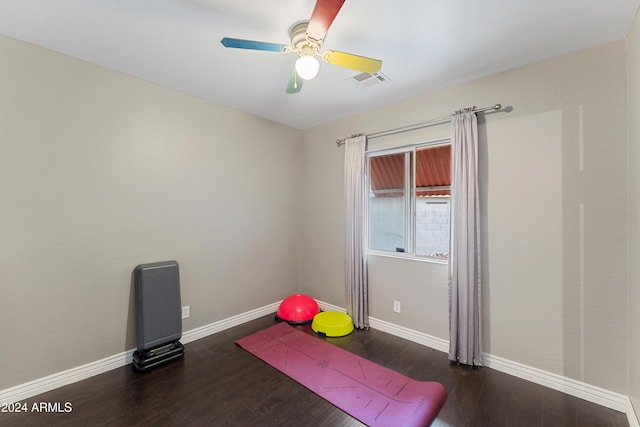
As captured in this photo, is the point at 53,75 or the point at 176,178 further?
the point at 176,178

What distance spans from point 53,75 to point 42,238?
1265mm

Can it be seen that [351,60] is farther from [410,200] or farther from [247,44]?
[410,200]

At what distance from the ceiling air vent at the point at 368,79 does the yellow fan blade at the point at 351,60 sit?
28.2 inches

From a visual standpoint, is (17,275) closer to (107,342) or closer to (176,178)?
(107,342)

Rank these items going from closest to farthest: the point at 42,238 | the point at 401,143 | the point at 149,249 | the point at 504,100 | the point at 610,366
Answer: the point at 610,366 < the point at 42,238 < the point at 504,100 < the point at 149,249 < the point at 401,143

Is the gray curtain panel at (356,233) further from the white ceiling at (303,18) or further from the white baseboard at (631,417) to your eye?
the white baseboard at (631,417)

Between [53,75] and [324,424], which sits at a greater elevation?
[53,75]

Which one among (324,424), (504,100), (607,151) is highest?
(504,100)

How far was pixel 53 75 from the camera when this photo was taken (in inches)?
83.7

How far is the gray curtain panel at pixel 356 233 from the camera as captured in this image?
3.23 m

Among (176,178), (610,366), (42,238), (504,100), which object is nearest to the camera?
(610,366)

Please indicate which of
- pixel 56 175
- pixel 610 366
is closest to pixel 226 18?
pixel 56 175

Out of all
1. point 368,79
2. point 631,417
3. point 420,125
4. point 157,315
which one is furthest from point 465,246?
point 157,315

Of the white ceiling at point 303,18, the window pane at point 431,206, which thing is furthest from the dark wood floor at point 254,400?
the white ceiling at point 303,18
